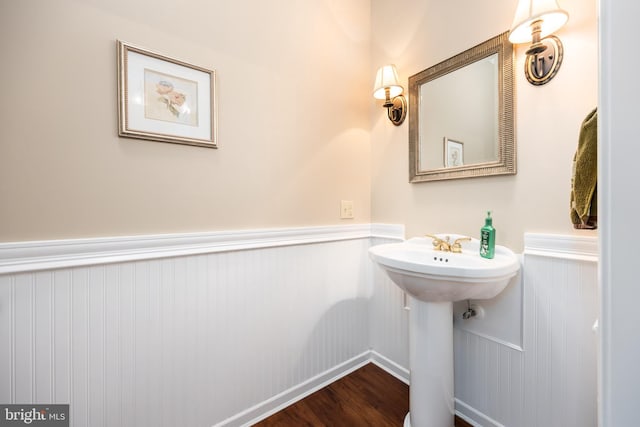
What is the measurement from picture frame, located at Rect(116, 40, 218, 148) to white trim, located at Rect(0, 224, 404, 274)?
1.38ft

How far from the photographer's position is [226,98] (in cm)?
125

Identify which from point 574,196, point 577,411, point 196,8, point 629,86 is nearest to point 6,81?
point 196,8

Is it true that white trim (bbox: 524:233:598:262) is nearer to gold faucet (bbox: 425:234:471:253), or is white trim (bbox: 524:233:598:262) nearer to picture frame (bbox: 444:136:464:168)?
gold faucet (bbox: 425:234:471:253)

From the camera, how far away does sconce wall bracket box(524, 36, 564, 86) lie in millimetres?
1018

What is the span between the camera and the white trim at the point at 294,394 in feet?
4.30

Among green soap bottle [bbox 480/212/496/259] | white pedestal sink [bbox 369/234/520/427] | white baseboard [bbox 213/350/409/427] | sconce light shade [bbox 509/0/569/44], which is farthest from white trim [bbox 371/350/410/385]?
sconce light shade [bbox 509/0/569/44]

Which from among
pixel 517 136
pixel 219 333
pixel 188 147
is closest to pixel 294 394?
pixel 219 333

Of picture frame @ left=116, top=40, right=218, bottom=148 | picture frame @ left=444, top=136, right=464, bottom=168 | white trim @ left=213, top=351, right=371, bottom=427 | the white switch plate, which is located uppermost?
picture frame @ left=116, top=40, right=218, bottom=148

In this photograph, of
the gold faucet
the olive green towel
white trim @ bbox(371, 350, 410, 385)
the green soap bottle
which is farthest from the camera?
white trim @ bbox(371, 350, 410, 385)

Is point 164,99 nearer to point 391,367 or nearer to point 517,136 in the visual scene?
point 517,136

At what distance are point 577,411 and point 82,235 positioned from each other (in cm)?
197

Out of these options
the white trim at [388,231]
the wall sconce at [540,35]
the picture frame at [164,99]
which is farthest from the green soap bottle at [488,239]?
the picture frame at [164,99]

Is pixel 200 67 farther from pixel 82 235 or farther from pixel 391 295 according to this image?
pixel 391 295

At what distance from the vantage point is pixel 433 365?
46.8 inches
